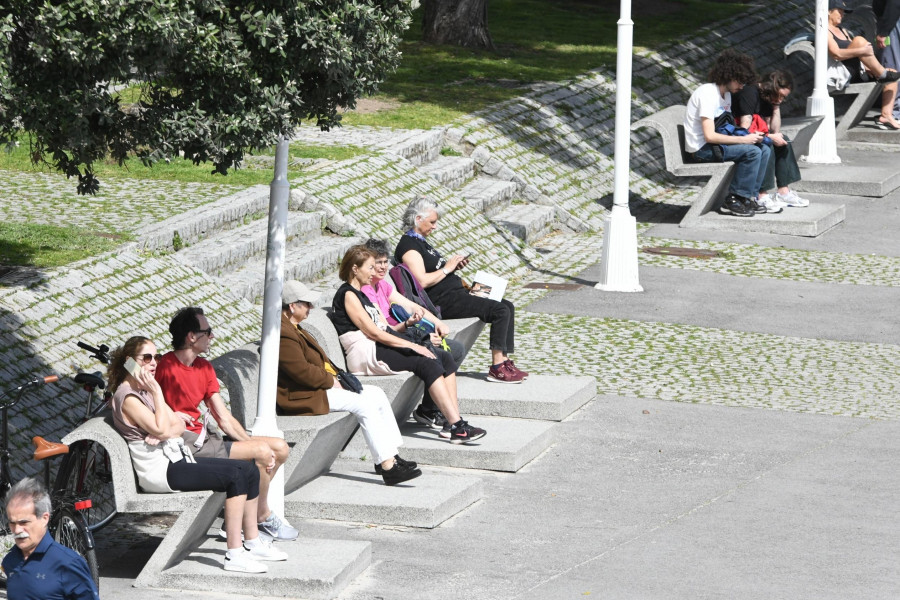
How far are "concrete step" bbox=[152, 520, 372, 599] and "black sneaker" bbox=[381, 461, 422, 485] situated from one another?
1.10 m

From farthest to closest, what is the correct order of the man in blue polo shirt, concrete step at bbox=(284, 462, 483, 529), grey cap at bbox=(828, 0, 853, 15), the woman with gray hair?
grey cap at bbox=(828, 0, 853, 15)
the woman with gray hair
concrete step at bbox=(284, 462, 483, 529)
the man in blue polo shirt

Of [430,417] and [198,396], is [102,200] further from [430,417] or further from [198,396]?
[198,396]

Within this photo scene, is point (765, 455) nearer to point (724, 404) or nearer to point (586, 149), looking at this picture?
point (724, 404)

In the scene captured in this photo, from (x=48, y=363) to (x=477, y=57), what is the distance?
12.3m

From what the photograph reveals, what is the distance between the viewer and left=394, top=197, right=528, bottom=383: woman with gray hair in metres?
10.0

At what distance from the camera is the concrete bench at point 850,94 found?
19.3 m

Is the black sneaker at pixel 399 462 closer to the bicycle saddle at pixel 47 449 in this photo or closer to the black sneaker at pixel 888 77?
the bicycle saddle at pixel 47 449

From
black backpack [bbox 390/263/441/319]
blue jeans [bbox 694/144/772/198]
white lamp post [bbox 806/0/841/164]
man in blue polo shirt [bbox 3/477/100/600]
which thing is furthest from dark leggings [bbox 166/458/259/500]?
white lamp post [bbox 806/0/841/164]

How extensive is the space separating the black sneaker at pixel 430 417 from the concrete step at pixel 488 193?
212 inches

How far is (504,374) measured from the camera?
33.8 feet

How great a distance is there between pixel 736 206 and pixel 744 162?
573 mm

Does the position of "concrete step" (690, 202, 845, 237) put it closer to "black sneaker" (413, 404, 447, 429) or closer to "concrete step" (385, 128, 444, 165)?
"concrete step" (385, 128, 444, 165)

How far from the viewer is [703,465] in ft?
29.9

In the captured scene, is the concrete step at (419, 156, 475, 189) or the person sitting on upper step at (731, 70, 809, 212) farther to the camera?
the person sitting on upper step at (731, 70, 809, 212)
